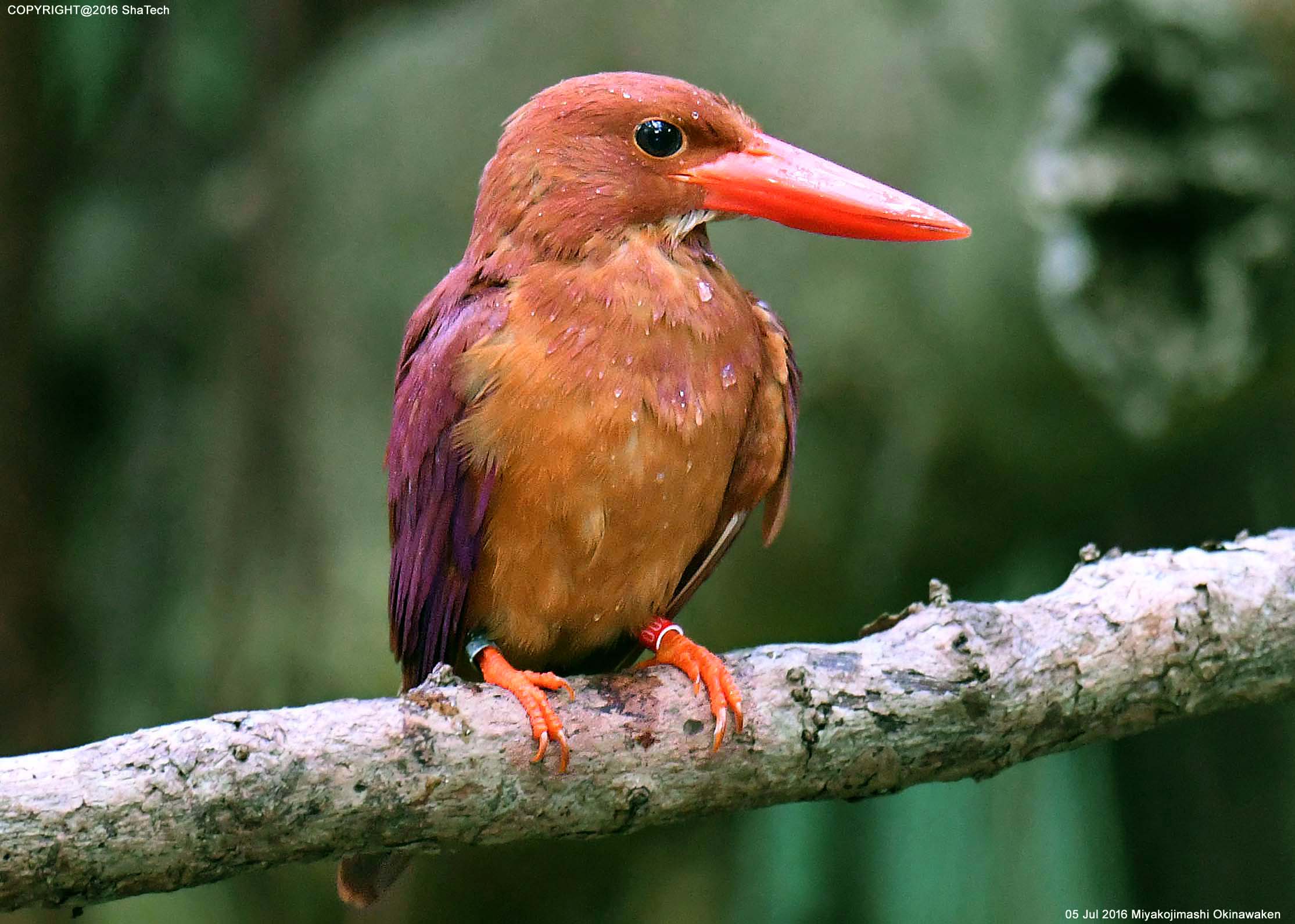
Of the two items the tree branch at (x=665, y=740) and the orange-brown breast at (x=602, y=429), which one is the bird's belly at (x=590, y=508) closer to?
the orange-brown breast at (x=602, y=429)

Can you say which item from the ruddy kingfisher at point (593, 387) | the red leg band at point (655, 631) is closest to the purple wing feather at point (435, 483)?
the ruddy kingfisher at point (593, 387)

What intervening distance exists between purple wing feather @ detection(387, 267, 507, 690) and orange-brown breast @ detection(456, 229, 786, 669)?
0.02m

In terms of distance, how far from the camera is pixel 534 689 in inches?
58.1

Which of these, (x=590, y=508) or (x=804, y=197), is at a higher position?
(x=804, y=197)

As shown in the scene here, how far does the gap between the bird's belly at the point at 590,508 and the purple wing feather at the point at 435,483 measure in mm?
29

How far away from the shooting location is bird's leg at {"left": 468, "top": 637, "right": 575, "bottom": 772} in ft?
4.69

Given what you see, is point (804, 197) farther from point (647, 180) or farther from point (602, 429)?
point (602, 429)

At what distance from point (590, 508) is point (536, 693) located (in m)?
0.23

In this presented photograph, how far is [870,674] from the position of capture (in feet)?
5.08

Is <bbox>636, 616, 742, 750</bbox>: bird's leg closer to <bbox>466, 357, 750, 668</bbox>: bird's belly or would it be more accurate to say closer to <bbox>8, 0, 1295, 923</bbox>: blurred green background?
<bbox>466, 357, 750, 668</bbox>: bird's belly

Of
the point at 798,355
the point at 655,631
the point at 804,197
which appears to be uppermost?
the point at 798,355

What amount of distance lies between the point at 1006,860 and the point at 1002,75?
1815mm

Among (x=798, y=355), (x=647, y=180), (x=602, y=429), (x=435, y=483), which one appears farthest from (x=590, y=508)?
(x=798, y=355)

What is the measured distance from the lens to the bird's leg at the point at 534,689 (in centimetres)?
143
